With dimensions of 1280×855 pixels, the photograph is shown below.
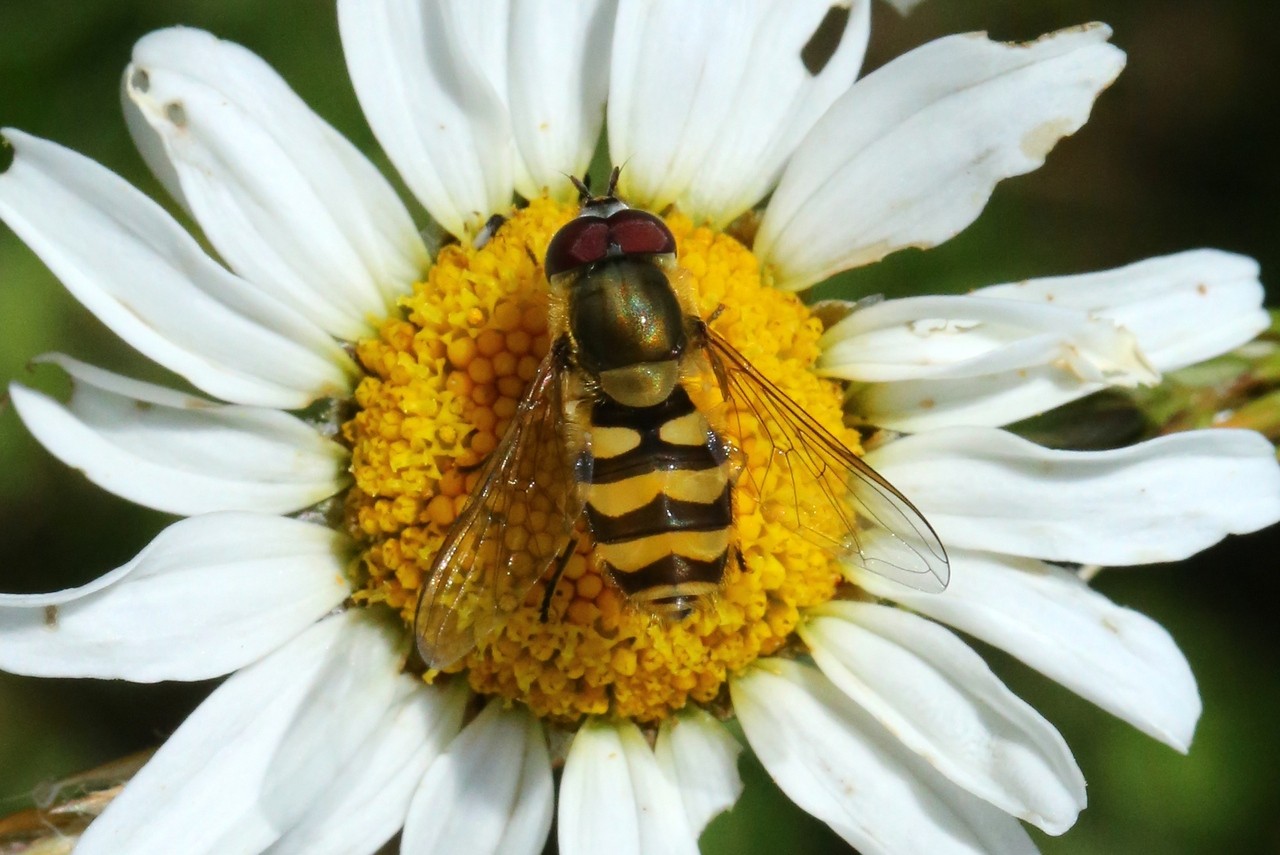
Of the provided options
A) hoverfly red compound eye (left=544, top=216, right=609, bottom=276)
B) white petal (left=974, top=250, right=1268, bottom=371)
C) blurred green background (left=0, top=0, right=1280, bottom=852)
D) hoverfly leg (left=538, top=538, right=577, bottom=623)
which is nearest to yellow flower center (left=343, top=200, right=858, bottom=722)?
hoverfly leg (left=538, top=538, right=577, bottom=623)

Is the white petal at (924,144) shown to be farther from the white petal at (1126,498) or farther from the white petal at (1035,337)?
the white petal at (1126,498)

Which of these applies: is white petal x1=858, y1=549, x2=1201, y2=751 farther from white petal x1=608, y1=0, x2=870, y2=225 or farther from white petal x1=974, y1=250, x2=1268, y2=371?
white petal x1=608, y1=0, x2=870, y2=225

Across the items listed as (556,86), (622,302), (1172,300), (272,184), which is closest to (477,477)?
(622,302)

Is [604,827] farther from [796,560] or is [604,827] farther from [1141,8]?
[1141,8]

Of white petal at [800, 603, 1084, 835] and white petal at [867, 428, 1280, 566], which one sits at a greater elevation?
white petal at [867, 428, 1280, 566]

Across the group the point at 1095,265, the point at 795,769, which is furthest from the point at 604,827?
the point at 1095,265

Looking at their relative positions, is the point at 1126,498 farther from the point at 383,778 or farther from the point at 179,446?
the point at 179,446
